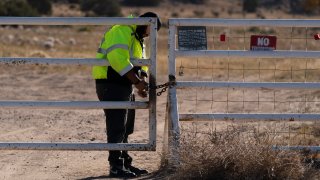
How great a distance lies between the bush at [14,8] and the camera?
2337 inches

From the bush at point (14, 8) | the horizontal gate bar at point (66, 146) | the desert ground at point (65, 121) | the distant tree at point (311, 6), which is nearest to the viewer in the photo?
the horizontal gate bar at point (66, 146)

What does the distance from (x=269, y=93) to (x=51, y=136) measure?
23.8ft

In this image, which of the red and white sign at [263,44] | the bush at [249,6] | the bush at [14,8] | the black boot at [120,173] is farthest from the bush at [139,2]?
the black boot at [120,173]

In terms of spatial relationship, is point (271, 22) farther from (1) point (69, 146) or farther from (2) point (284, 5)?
(2) point (284, 5)

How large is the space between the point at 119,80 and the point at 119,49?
1.29 feet

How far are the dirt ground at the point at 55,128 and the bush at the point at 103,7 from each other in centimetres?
5270

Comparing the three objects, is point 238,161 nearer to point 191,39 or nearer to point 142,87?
point 142,87

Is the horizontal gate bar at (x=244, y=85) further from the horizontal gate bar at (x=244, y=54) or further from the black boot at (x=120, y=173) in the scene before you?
the black boot at (x=120, y=173)

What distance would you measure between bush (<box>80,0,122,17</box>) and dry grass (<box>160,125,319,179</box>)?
220 feet

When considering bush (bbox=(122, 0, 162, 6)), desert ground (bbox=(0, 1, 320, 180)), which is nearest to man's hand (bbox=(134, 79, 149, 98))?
desert ground (bbox=(0, 1, 320, 180))

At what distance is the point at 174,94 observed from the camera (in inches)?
343

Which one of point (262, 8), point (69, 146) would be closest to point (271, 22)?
point (69, 146)

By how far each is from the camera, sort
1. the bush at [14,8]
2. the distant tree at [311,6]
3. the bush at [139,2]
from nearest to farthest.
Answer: the bush at [14,8] < the distant tree at [311,6] < the bush at [139,2]

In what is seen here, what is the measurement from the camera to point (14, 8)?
60.6m
